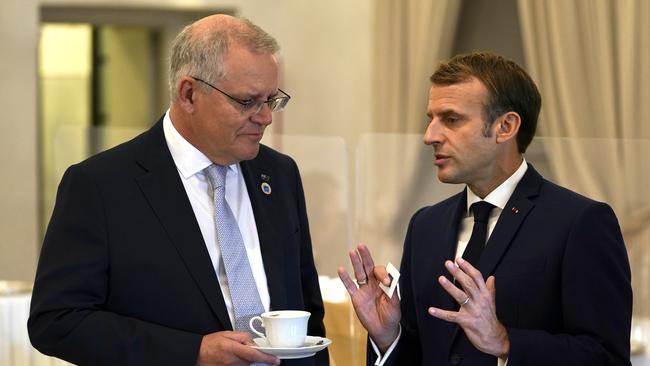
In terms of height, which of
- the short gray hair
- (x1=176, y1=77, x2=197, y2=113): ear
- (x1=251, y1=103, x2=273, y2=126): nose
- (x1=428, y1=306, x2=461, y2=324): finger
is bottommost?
(x1=428, y1=306, x2=461, y2=324): finger

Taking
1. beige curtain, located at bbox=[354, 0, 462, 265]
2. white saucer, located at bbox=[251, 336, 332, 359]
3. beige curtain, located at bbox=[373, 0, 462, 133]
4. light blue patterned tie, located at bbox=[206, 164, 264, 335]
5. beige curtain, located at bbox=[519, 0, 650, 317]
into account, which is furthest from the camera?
beige curtain, located at bbox=[373, 0, 462, 133]

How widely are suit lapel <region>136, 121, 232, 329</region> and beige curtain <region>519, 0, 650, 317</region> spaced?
1.95 meters

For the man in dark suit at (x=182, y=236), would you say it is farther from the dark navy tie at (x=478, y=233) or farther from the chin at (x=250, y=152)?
the dark navy tie at (x=478, y=233)

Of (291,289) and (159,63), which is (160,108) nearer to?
(159,63)

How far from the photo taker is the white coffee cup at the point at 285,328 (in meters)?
2.37

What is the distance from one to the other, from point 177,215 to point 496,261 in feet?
2.49

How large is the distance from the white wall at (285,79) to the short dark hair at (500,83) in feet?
13.5

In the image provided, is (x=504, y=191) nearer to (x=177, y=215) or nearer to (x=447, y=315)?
(x=447, y=315)

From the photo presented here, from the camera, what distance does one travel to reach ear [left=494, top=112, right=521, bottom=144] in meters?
2.69

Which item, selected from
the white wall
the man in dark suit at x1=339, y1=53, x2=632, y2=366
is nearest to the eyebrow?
the man in dark suit at x1=339, y1=53, x2=632, y2=366

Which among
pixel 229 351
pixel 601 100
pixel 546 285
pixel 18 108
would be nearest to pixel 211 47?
pixel 229 351

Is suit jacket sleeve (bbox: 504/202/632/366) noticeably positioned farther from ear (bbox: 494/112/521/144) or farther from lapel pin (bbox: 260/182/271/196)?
lapel pin (bbox: 260/182/271/196)

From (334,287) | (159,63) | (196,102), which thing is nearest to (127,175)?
(196,102)

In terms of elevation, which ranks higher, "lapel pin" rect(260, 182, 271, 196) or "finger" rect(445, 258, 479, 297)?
"lapel pin" rect(260, 182, 271, 196)
